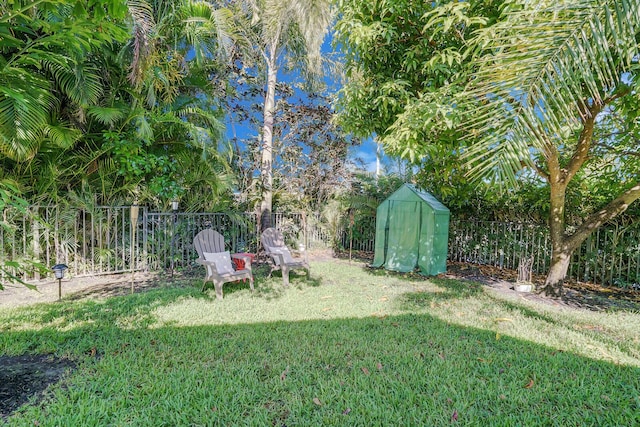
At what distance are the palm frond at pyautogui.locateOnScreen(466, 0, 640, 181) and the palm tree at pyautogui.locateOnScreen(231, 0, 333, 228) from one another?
6595 millimetres

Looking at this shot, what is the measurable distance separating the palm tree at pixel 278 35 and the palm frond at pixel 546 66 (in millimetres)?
6595

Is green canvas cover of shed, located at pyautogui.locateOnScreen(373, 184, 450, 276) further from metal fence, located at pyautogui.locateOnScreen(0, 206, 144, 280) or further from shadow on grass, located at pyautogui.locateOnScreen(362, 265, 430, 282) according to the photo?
metal fence, located at pyautogui.locateOnScreen(0, 206, 144, 280)

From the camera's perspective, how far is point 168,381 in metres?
2.81

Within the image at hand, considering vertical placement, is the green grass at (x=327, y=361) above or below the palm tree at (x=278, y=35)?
below

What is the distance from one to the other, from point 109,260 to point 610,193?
34.6 ft

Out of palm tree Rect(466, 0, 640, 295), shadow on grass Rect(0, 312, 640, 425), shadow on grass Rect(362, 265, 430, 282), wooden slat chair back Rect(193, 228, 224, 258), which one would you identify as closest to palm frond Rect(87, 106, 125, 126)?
wooden slat chair back Rect(193, 228, 224, 258)

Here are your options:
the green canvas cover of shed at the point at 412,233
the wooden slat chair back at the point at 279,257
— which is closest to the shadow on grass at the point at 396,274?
the green canvas cover of shed at the point at 412,233

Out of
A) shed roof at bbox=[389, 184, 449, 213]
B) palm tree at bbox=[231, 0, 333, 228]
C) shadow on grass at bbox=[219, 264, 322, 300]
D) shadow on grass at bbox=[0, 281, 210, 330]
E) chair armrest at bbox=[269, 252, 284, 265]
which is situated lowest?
shadow on grass at bbox=[219, 264, 322, 300]

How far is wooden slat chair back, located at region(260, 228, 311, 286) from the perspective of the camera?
649 cm

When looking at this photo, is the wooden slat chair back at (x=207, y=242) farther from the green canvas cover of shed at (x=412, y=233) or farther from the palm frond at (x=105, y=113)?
the green canvas cover of shed at (x=412, y=233)

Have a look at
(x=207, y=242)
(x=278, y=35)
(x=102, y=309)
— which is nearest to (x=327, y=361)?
(x=102, y=309)

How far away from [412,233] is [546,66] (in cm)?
572

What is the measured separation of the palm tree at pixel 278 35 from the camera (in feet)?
27.8

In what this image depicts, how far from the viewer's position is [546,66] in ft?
8.66
